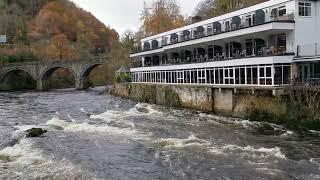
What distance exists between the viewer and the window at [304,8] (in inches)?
1278

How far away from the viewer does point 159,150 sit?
23.4m

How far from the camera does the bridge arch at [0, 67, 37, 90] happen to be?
95938 millimetres

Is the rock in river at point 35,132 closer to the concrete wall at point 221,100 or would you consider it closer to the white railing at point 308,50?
the concrete wall at point 221,100

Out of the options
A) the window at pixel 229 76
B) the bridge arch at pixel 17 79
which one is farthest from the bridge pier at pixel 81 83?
the window at pixel 229 76

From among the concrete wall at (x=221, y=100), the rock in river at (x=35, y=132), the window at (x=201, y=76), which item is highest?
the window at (x=201, y=76)

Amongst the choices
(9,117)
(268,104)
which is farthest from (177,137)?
(9,117)

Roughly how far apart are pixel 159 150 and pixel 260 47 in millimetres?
16789

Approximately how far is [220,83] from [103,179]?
22181 mm

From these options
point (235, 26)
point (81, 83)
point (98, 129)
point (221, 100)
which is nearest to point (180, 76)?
point (235, 26)

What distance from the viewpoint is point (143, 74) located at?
5981cm

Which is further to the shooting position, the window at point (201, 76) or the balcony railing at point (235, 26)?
the window at point (201, 76)

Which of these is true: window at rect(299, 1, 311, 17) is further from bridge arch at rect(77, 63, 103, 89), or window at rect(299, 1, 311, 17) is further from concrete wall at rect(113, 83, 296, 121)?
bridge arch at rect(77, 63, 103, 89)

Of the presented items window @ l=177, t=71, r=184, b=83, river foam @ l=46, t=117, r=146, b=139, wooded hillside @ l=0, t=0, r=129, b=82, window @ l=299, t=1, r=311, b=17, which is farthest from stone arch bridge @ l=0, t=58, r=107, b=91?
window @ l=299, t=1, r=311, b=17

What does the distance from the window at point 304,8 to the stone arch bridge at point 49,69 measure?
55.6m
